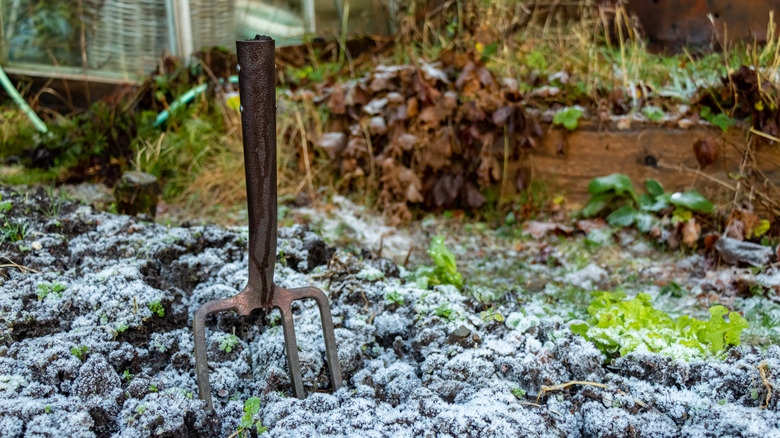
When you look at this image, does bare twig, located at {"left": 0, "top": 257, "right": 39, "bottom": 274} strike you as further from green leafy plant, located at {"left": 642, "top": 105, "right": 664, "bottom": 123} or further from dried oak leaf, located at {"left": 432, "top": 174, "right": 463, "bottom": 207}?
green leafy plant, located at {"left": 642, "top": 105, "right": 664, "bottom": 123}

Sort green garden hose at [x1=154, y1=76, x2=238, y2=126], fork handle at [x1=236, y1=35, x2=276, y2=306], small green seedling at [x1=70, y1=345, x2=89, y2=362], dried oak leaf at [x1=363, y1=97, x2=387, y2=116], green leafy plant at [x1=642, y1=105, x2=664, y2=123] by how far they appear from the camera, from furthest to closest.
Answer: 1. green garden hose at [x1=154, y1=76, x2=238, y2=126]
2. dried oak leaf at [x1=363, y1=97, x2=387, y2=116]
3. green leafy plant at [x1=642, y1=105, x2=664, y2=123]
4. small green seedling at [x1=70, y1=345, x2=89, y2=362]
5. fork handle at [x1=236, y1=35, x2=276, y2=306]

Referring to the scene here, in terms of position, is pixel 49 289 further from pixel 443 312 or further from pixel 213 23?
pixel 213 23

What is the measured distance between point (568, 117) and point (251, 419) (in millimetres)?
2393

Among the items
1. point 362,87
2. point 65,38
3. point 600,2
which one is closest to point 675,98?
point 600,2

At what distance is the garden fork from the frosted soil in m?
0.07

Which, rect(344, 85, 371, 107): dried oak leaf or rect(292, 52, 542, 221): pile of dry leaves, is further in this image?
rect(344, 85, 371, 107): dried oak leaf

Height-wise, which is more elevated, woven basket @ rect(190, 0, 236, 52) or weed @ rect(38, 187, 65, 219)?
woven basket @ rect(190, 0, 236, 52)

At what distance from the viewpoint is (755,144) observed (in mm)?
2920

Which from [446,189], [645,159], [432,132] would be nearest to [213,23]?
[432,132]

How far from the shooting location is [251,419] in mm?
1477

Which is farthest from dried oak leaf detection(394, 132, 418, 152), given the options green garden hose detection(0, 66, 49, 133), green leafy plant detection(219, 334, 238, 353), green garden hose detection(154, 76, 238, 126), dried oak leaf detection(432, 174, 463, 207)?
green garden hose detection(0, 66, 49, 133)

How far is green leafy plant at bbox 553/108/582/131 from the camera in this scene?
124 inches

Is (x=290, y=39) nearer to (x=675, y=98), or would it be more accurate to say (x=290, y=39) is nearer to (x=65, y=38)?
(x=65, y=38)

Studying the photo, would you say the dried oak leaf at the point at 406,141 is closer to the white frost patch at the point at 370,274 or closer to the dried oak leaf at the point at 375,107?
the dried oak leaf at the point at 375,107
